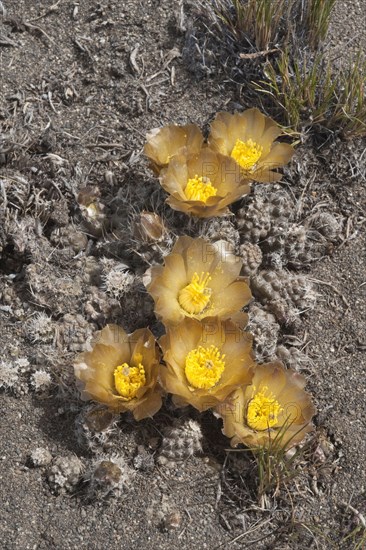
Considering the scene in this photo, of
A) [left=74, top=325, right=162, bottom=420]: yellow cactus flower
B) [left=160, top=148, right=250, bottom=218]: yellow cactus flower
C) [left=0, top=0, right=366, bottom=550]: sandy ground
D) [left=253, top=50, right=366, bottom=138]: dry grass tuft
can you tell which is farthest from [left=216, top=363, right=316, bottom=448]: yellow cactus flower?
[left=253, top=50, right=366, bottom=138]: dry grass tuft

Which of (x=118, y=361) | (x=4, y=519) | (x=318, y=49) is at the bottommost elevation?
(x=4, y=519)

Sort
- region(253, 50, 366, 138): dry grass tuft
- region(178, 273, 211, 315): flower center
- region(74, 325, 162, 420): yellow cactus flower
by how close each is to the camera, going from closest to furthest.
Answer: region(74, 325, 162, 420): yellow cactus flower < region(178, 273, 211, 315): flower center < region(253, 50, 366, 138): dry grass tuft

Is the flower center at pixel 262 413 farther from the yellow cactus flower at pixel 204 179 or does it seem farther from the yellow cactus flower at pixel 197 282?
the yellow cactus flower at pixel 204 179

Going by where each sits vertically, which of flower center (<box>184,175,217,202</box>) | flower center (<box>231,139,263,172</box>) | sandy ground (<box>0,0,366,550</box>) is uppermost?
flower center (<box>231,139,263,172</box>)

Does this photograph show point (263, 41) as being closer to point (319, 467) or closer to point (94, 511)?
point (319, 467)

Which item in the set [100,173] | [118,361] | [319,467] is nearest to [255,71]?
[100,173]

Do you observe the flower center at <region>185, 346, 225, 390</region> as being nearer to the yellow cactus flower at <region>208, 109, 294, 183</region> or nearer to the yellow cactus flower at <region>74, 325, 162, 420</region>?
the yellow cactus flower at <region>74, 325, 162, 420</region>

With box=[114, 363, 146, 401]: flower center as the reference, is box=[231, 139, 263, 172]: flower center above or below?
above
